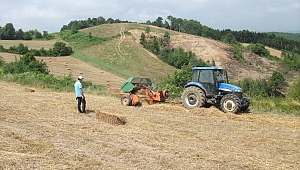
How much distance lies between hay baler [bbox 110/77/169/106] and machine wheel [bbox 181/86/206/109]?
134 cm

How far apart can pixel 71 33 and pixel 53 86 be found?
158 feet

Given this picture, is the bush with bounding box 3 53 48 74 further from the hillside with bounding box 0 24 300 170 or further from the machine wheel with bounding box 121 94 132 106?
the machine wheel with bounding box 121 94 132 106

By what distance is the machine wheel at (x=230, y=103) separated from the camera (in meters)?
12.5

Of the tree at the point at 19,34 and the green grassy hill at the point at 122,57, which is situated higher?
the tree at the point at 19,34

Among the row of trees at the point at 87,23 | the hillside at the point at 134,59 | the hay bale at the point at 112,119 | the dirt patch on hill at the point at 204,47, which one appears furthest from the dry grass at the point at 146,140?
the row of trees at the point at 87,23

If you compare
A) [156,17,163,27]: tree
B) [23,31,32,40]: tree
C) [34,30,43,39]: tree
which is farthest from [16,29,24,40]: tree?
[156,17,163,27]: tree

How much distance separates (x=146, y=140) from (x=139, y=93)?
6372 millimetres

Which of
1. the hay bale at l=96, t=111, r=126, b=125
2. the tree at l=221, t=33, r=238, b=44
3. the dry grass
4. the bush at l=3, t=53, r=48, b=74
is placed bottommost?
the dry grass

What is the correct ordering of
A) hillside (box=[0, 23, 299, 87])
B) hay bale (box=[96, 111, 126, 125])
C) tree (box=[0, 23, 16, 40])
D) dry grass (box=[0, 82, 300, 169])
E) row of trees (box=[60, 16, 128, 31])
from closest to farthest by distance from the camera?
1. dry grass (box=[0, 82, 300, 169])
2. hay bale (box=[96, 111, 126, 125])
3. hillside (box=[0, 23, 299, 87])
4. tree (box=[0, 23, 16, 40])
5. row of trees (box=[60, 16, 128, 31])

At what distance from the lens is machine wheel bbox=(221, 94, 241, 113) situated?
1248 cm

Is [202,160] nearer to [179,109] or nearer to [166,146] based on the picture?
[166,146]

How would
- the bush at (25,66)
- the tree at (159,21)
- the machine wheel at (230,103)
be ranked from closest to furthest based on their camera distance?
the machine wheel at (230,103)
the bush at (25,66)
the tree at (159,21)

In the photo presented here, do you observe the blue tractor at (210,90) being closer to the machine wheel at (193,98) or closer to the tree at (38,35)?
the machine wheel at (193,98)

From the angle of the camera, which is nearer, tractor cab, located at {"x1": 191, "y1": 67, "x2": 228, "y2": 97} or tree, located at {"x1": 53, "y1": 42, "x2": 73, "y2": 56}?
tractor cab, located at {"x1": 191, "y1": 67, "x2": 228, "y2": 97}
